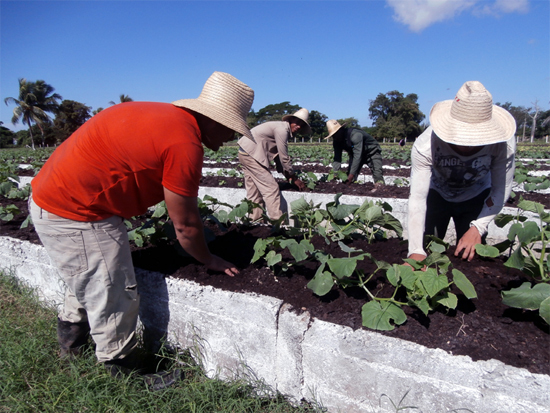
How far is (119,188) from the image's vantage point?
1.67 metres

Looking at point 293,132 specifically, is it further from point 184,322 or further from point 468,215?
point 184,322

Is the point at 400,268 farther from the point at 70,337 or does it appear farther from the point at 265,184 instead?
the point at 265,184

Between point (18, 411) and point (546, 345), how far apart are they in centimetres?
238

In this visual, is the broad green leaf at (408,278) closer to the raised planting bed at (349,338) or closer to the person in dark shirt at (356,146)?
the raised planting bed at (349,338)

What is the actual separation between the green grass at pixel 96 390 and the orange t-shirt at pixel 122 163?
89cm

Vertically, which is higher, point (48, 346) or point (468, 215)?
point (468, 215)

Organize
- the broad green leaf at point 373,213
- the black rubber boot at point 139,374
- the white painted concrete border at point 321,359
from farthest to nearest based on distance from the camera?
the broad green leaf at point 373,213
the black rubber boot at point 139,374
the white painted concrete border at point 321,359

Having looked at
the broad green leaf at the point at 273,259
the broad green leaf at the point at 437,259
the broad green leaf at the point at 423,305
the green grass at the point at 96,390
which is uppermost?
the broad green leaf at the point at 437,259

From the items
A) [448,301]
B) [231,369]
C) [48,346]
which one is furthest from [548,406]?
[48,346]

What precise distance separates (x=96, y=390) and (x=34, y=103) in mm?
65715

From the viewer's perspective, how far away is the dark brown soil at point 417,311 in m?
1.47

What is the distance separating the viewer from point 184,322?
2080 millimetres

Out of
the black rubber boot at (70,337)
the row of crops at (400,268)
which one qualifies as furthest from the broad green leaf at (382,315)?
the black rubber boot at (70,337)

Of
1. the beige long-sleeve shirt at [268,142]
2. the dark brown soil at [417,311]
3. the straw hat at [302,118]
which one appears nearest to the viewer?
the dark brown soil at [417,311]
